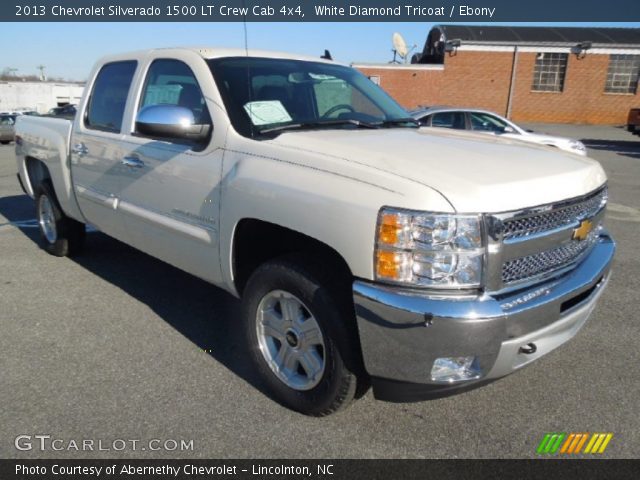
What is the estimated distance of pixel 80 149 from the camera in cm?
423

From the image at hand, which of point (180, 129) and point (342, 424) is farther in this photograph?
point (180, 129)

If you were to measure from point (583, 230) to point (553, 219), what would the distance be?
38 cm

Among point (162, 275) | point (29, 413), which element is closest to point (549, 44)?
point (162, 275)

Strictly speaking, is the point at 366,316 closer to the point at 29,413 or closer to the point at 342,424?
the point at 342,424

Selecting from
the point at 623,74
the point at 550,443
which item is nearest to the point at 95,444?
the point at 550,443

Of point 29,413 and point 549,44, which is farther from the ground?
point 549,44

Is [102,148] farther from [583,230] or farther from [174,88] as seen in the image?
[583,230]

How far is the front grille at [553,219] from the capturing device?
7.00 feet

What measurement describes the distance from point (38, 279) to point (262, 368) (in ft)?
9.75

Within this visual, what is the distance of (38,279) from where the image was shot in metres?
4.65

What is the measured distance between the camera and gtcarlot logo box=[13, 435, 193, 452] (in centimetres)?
240

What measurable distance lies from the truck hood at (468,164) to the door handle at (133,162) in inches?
48.5

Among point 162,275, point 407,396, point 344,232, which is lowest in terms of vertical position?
point 162,275

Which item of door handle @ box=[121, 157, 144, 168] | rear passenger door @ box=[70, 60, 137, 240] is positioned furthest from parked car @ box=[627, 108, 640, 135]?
door handle @ box=[121, 157, 144, 168]
